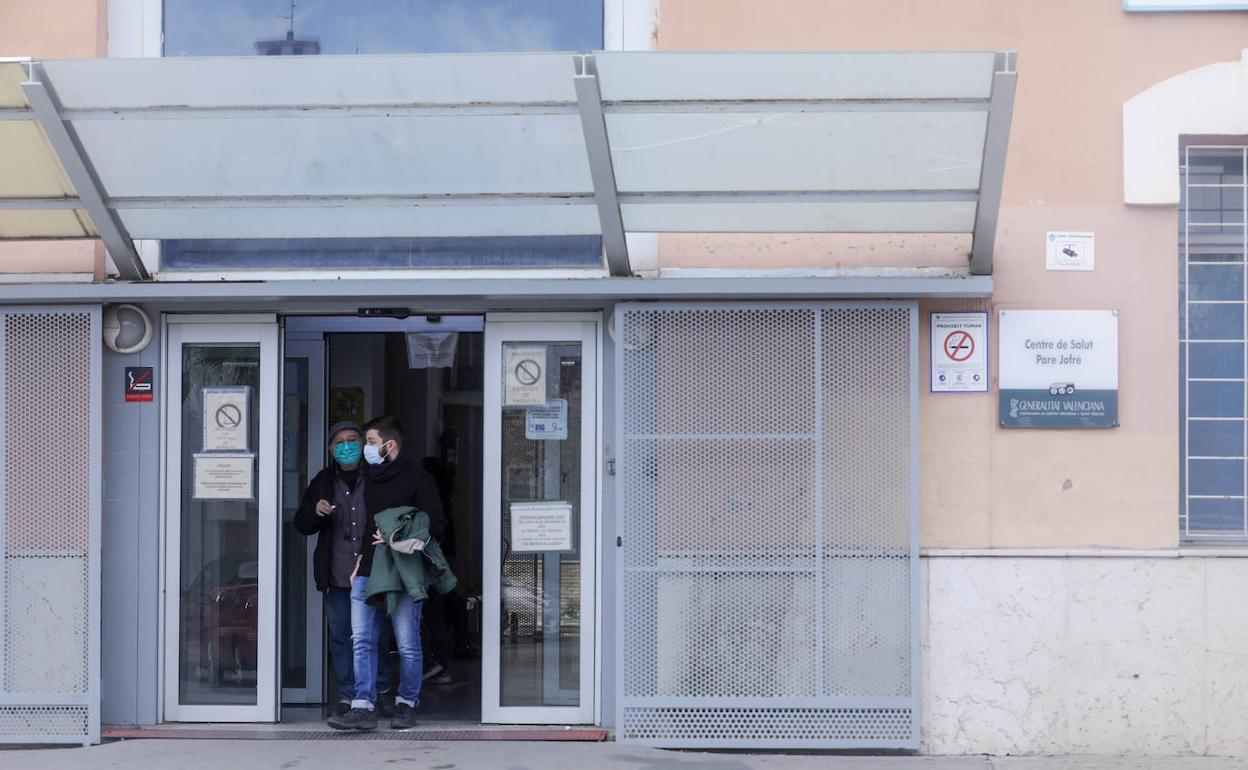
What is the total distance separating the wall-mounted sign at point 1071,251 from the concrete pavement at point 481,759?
2563 mm

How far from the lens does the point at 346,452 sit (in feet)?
25.6

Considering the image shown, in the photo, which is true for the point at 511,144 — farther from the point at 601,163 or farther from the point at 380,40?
the point at 380,40

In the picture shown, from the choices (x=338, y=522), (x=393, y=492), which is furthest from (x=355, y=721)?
(x=393, y=492)

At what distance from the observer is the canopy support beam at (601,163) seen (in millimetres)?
6180

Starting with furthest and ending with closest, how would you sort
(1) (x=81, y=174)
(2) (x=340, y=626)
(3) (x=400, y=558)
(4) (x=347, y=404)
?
1. (4) (x=347, y=404)
2. (2) (x=340, y=626)
3. (3) (x=400, y=558)
4. (1) (x=81, y=174)

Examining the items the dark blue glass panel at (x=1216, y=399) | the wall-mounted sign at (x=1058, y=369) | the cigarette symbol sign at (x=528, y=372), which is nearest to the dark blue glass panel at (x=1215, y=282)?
the dark blue glass panel at (x=1216, y=399)

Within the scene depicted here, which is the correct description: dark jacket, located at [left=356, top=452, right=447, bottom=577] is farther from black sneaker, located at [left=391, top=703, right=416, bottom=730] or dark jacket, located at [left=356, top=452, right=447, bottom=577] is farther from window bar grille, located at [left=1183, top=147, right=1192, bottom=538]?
window bar grille, located at [left=1183, top=147, right=1192, bottom=538]

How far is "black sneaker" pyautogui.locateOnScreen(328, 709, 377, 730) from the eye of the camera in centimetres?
758

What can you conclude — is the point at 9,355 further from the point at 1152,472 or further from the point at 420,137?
the point at 1152,472

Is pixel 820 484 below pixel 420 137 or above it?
below

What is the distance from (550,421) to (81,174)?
271cm

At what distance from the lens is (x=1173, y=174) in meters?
7.17

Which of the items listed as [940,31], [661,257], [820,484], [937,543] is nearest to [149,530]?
[661,257]

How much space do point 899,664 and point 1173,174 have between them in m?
2.93
